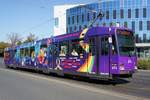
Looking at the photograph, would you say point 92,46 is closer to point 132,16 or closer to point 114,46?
point 114,46

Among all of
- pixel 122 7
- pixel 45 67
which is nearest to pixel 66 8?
pixel 122 7

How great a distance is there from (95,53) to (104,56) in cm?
98

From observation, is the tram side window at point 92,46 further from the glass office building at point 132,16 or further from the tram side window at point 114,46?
the glass office building at point 132,16

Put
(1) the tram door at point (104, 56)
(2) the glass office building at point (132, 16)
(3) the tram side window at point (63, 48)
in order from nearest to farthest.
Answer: (1) the tram door at point (104, 56)
(3) the tram side window at point (63, 48)
(2) the glass office building at point (132, 16)

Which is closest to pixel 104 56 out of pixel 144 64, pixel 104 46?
pixel 104 46

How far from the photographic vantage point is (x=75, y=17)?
104 metres

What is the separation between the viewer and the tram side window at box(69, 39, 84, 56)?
2330 centimetres

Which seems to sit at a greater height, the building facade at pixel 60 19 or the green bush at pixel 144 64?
the building facade at pixel 60 19

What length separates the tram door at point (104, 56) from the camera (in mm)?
20562

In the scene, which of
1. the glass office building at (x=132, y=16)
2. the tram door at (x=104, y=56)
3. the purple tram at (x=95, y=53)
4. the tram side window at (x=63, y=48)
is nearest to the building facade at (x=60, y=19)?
the glass office building at (x=132, y=16)

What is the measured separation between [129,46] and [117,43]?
1.09 meters

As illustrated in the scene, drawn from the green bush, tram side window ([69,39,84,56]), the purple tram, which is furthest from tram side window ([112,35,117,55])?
the green bush

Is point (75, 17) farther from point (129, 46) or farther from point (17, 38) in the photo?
point (129, 46)

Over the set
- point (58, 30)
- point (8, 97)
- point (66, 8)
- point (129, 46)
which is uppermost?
point (66, 8)
